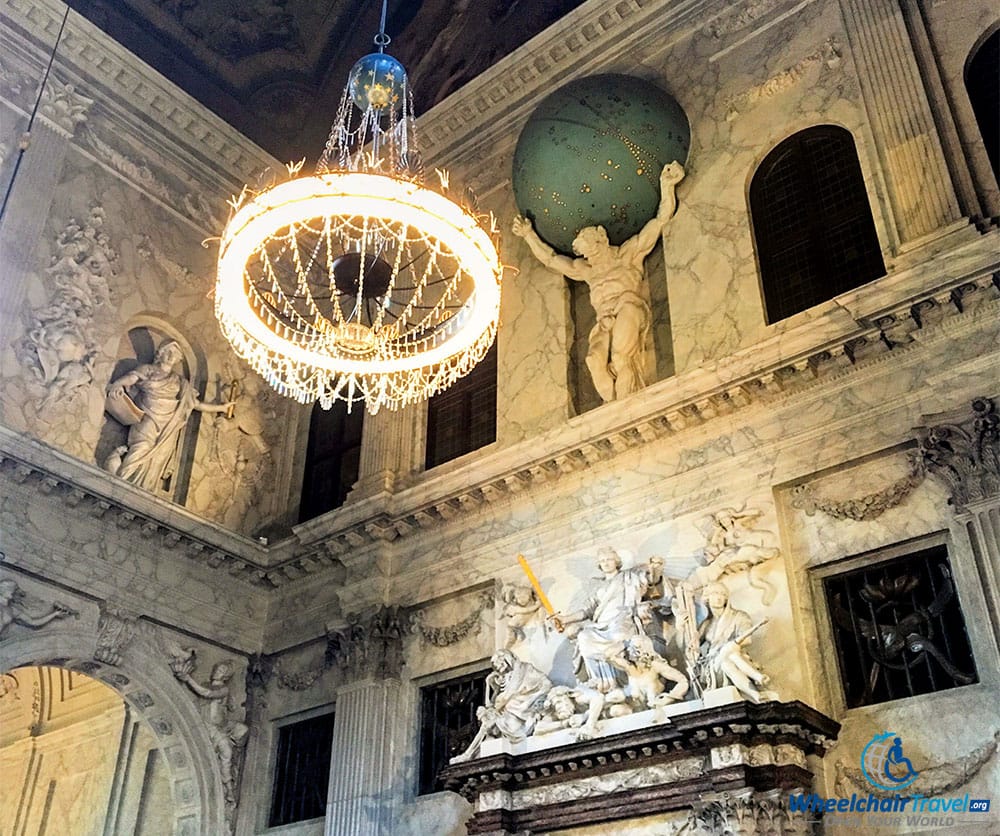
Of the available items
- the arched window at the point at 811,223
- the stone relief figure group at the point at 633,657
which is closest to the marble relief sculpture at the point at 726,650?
the stone relief figure group at the point at 633,657

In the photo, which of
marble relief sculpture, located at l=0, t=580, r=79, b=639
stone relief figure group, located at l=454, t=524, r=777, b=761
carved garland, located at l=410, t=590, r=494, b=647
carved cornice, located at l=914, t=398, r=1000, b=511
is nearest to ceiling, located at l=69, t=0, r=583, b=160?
carved garland, located at l=410, t=590, r=494, b=647

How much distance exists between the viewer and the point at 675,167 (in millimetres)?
10133

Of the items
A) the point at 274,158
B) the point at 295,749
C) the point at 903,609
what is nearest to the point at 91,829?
the point at 295,749

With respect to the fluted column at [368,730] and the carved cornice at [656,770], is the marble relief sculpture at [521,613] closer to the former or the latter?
the carved cornice at [656,770]

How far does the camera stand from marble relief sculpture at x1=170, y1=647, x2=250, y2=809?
1053 centimetres

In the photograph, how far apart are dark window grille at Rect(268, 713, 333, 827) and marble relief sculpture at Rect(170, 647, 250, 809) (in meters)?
0.41

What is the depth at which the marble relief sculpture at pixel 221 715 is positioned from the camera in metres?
10.5

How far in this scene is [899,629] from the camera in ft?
24.1

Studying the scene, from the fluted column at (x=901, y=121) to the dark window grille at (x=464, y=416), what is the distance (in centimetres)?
448

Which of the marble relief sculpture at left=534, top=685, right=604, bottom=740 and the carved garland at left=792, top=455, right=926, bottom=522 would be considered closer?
the carved garland at left=792, top=455, right=926, bottom=522

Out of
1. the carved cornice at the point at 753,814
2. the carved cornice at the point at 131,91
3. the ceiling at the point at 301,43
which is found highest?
the ceiling at the point at 301,43

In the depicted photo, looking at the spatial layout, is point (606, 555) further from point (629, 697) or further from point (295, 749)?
point (295, 749)

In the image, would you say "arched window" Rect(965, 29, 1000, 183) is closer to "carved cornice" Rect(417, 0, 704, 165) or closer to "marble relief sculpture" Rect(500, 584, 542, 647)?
"carved cornice" Rect(417, 0, 704, 165)

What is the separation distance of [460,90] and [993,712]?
885 cm
